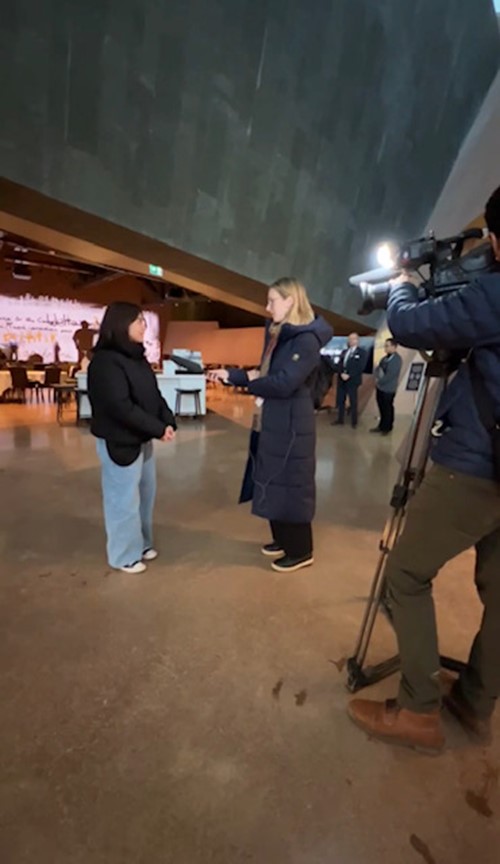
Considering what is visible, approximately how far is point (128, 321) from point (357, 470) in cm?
344

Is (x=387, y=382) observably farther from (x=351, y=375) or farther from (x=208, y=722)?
(x=208, y=722)

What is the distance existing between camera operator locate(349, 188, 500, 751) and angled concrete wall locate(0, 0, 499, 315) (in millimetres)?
Result: 4915

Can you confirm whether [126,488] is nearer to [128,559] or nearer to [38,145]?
[128,559]

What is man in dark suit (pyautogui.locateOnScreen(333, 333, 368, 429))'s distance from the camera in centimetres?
828

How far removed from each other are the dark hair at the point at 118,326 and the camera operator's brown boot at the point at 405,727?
1793mm

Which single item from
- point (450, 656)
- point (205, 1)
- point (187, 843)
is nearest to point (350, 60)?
point (205, 1)

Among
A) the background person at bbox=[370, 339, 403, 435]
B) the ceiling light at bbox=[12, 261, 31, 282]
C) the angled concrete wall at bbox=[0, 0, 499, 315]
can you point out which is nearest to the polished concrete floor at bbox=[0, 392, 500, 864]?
the angled concrete wall at bbox=[0, 0, 499, 315]

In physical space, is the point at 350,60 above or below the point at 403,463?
above

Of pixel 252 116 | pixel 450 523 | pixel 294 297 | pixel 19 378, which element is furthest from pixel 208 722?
pixel 19 378

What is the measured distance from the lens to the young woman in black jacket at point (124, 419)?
218 centimetres

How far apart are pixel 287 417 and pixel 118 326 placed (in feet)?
3.05

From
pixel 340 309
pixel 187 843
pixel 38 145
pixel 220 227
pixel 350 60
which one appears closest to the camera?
pixel 187 843

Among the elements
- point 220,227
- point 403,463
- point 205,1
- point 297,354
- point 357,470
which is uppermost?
point 205,1

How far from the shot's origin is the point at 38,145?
15.2ft
